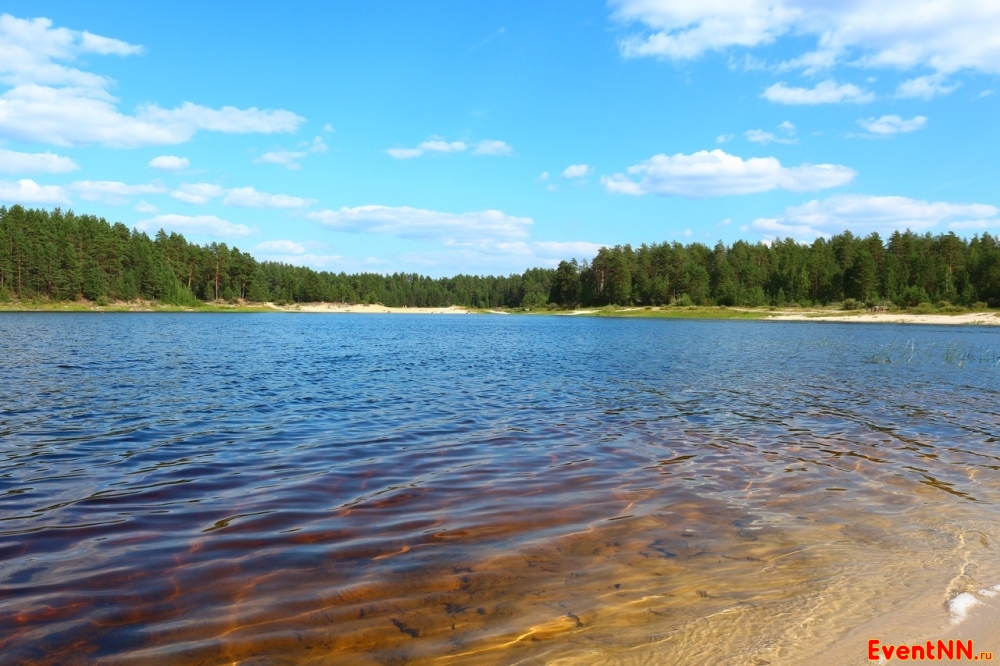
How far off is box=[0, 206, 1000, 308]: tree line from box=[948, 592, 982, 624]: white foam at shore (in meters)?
136

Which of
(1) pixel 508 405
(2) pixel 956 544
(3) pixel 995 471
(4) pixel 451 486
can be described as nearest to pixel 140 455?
(4) pixel 451 486

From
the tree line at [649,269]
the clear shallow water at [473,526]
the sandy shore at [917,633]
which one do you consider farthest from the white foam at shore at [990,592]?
the tree line at [649,269]

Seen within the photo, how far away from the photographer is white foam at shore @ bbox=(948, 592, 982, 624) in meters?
5.29

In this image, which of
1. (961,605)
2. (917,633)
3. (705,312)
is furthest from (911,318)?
(917,633)

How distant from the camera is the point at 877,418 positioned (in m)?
17.4

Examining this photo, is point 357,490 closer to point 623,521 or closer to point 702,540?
point 623,521

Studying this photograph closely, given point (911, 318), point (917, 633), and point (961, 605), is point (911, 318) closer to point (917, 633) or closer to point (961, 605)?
point (961, 605)

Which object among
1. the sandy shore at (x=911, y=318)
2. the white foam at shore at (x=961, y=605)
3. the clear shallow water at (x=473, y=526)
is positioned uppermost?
the sandy shore at (x=911, y=318)

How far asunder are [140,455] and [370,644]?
908cm

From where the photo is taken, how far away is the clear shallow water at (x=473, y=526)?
538 centimetres

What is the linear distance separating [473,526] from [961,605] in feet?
18.2

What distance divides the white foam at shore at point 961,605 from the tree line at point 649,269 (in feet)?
446

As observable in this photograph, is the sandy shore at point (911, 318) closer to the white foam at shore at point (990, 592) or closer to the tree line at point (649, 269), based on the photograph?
the tree line at point (649, 269)

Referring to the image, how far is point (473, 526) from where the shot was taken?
27.3ft
